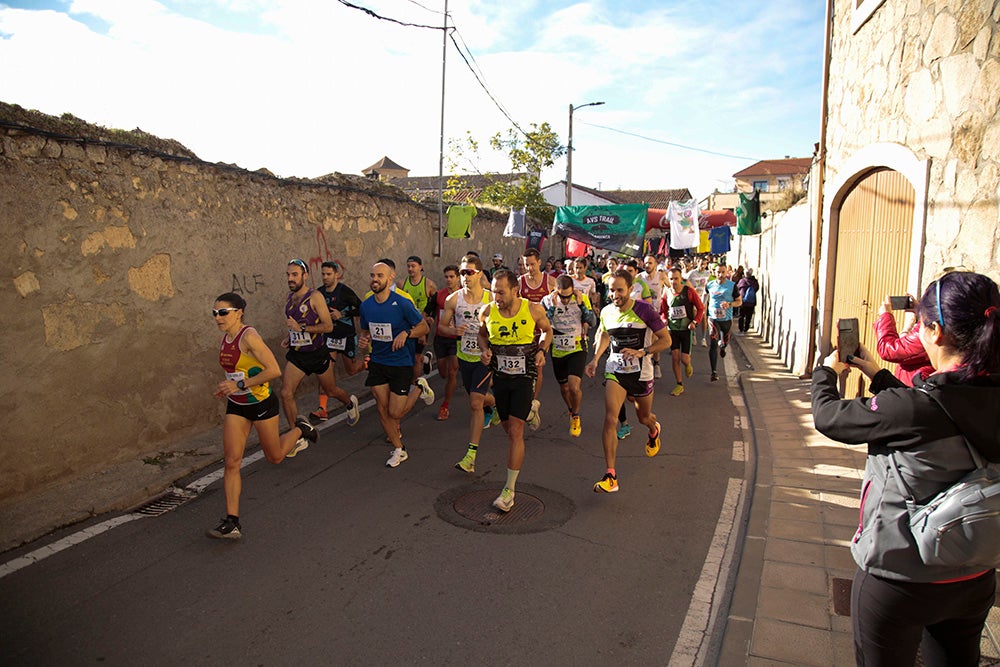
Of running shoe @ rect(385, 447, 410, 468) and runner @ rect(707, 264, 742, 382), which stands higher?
runner @ rect(707, 264, 742, 382)

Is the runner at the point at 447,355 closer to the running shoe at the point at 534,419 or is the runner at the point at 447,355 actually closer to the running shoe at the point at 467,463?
the running shoe at the point at 534,419

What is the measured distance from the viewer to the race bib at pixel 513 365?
5590mm

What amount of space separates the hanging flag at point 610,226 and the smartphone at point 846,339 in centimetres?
1291

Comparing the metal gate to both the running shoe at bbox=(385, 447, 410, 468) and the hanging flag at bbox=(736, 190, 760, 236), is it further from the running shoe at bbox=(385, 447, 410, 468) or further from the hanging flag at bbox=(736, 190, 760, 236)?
the hanging flag at bbox=(736, 190, 760, 236)

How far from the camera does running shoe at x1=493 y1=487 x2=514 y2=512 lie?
5.18 meters

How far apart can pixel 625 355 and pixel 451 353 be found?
320 centimetres

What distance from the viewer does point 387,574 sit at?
4188mm

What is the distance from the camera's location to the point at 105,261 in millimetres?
6039

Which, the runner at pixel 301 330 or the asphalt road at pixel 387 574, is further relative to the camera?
the runner at pixel 301 330

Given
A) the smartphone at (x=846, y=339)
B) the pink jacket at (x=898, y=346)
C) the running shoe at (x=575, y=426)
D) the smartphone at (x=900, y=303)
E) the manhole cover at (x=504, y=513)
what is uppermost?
the smartphone at (x=900, y=303)

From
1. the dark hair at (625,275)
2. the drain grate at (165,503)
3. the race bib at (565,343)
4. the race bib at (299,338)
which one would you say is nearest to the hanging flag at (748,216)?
the race bib at (565,343)

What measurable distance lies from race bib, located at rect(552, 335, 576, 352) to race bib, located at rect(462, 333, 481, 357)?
0.98 metres

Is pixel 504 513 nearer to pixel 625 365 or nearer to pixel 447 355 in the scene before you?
pixel 625 365

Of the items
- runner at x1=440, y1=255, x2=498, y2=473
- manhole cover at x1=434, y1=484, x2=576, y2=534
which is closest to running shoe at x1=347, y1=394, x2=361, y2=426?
runner at x1=440, y1=255, x2=498, y2=473
